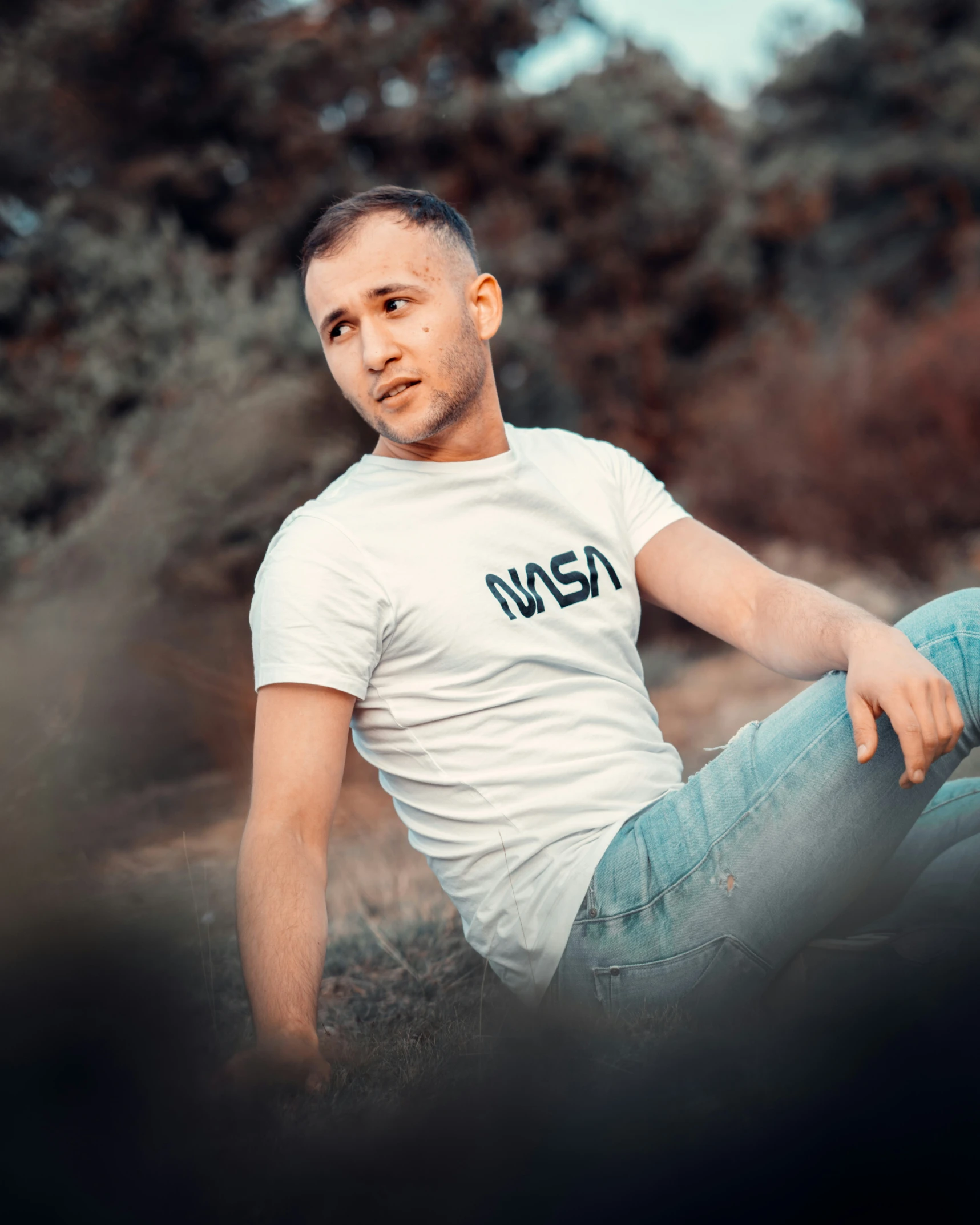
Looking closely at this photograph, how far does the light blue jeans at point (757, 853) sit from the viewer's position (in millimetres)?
1623

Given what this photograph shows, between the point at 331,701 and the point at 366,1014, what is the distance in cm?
87

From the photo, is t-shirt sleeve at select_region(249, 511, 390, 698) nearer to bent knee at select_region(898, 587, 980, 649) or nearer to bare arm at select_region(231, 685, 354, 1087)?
bare arm at select_region(231, 685, 354, 1087)

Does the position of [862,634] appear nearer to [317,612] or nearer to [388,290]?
[317,612]

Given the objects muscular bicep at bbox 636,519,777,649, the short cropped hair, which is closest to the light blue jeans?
muscular bicep at bbox 636,519,777,649

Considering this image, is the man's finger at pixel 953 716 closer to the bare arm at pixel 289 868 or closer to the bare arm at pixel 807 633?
the bare arm at pixel 807 633

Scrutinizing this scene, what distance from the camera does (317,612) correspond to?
1.64 metres

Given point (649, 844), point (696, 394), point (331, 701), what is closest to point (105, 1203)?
point (331, 701)

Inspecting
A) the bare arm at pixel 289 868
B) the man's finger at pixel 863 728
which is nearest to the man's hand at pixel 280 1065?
the bare arm at pixel 289 868

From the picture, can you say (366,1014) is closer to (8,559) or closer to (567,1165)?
(567,1165)

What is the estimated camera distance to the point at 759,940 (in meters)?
1.64

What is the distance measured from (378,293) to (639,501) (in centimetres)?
64

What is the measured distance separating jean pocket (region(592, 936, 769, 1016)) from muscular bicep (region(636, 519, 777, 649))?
55cm

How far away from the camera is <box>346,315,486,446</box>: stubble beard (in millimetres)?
1909

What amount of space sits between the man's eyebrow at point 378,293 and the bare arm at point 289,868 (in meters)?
0.71
